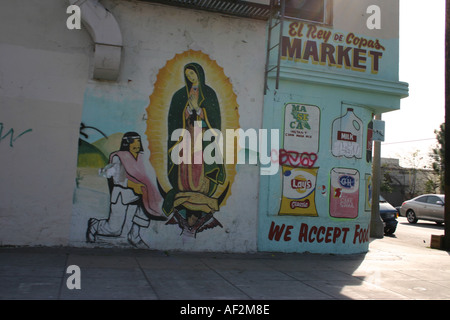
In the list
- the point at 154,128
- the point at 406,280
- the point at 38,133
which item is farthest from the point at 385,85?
the point at 38,133

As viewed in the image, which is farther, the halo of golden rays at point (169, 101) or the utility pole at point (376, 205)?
the utility pole at point (376, 205)

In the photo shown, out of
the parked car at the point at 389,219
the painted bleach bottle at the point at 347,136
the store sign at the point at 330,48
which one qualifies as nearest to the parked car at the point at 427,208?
the parked car at the point at 389,219

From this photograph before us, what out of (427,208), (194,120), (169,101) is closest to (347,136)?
(194,120)

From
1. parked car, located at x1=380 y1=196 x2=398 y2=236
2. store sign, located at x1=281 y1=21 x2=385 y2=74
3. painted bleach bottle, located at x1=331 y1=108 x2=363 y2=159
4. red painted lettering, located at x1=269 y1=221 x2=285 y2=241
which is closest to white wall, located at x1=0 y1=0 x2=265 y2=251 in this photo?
red painted lettering, located at x1=269 y1=221 x2=285 y2=241

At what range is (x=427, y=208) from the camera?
2147 cm

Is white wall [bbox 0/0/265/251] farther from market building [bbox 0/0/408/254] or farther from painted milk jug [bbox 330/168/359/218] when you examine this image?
painted milk jug [bbox 330/168/359/218]

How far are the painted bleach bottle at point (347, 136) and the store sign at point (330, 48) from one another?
1.09m

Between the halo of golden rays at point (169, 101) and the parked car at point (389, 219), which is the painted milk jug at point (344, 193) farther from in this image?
the parked car at point (389, 219)

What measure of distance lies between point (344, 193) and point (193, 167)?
345 centimetres

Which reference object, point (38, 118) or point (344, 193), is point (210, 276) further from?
point (344, 193)

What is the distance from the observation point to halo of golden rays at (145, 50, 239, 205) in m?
8.02

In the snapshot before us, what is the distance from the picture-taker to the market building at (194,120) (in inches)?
292
